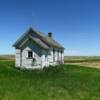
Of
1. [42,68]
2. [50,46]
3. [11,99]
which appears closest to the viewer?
[11,99]

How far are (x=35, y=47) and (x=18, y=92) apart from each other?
22539 mm

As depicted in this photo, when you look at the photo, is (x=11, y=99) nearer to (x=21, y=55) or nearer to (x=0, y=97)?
(x=0, y=97)

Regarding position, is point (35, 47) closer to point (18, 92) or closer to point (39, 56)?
point (39, 56)

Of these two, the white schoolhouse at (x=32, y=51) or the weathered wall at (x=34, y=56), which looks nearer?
the weathered wall at (x=34, y=56)

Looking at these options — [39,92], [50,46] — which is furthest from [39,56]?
[39,92]

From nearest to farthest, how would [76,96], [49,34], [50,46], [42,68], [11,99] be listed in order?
[11,99] → [76,96] → [42,68] → [50,46] → [49,34]

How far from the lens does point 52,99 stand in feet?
58.1

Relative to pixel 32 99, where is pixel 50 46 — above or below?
above

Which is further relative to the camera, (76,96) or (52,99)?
(76,96)

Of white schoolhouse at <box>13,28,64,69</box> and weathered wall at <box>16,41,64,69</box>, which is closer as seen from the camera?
weathered wall at <box>16,41,64,69</box>

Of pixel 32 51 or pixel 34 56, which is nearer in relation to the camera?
pixel 34 56

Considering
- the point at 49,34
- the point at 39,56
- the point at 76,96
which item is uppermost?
the point at 49,34

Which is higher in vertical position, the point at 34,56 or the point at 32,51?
the point at 32,51

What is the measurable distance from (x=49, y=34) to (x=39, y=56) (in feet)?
51.0
